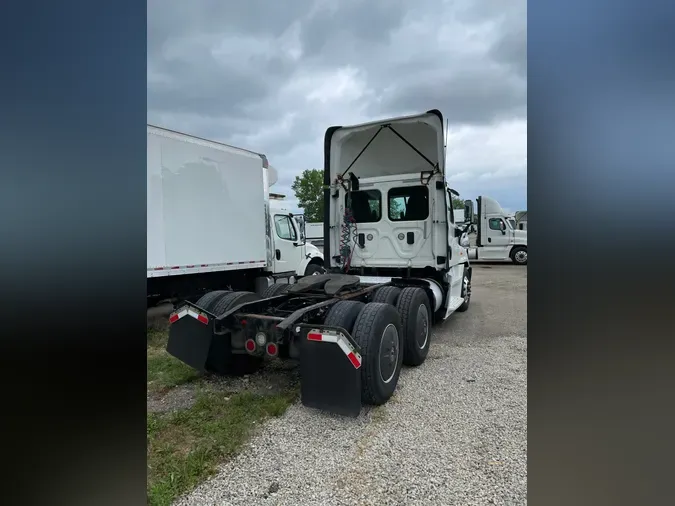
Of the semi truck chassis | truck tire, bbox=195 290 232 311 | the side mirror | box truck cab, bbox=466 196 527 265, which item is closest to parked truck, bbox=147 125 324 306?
truck tire, bbox=195 290 232 311

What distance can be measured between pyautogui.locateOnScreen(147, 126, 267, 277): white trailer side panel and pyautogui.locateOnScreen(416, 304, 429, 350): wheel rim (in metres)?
4.38

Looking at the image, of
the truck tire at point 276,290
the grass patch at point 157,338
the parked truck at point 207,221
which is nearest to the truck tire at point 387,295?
the truck tire at point 276,290

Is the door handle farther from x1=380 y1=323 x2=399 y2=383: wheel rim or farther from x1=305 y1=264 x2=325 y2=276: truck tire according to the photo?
x1=305 y1=264 x2=325 y2=276: truck tire

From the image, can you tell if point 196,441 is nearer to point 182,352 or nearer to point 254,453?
point 254,453

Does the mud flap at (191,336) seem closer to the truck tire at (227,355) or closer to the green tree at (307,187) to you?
the truck tire at (227,355)

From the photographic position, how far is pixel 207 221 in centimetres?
770

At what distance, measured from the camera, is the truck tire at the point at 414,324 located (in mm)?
4969

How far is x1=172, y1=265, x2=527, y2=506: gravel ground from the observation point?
2592 millimetres

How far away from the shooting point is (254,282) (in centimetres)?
932

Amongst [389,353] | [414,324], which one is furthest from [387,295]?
[389,353]
